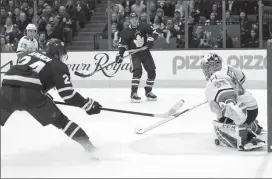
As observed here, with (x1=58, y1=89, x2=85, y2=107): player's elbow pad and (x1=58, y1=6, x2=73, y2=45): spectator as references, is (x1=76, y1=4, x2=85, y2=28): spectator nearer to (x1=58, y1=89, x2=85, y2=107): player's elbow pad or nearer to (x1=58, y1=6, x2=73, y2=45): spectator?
(x1=58, y1=6, x2=73, y2=45): spectator

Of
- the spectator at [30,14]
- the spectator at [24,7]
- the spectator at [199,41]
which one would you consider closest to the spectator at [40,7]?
the spectator at [30,14]

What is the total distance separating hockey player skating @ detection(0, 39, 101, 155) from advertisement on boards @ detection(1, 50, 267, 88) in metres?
4.72

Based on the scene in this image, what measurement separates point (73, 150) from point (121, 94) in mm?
3973

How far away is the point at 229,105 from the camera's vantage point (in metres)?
3.65

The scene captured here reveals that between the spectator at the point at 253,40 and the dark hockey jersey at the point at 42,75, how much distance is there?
5451mm

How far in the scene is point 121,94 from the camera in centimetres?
780

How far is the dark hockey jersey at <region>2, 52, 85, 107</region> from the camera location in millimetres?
3385

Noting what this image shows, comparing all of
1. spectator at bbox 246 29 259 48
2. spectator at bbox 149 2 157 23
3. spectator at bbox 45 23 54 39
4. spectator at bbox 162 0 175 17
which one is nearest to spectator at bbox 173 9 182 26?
spectator at bbox 162 0 175 17

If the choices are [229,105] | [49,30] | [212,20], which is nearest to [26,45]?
[49,30]

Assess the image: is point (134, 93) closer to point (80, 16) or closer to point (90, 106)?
point (80, 16)

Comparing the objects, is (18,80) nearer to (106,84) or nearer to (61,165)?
(61,165)

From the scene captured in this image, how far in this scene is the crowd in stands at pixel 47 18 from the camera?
944 cm

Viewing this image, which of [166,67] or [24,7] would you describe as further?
[24,7]

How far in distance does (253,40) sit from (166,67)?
1463 millimetres
